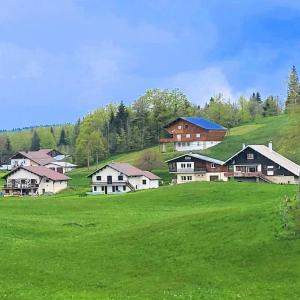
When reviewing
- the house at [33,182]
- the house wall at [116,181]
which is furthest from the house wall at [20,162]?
the house wall at [116,181]

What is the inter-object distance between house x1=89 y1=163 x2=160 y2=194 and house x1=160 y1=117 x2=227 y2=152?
42895 millimetres

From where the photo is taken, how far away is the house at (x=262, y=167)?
107125 millimetres

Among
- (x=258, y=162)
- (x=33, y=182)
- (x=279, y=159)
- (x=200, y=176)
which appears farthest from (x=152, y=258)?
(x=33, y=182)

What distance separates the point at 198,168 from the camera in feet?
404

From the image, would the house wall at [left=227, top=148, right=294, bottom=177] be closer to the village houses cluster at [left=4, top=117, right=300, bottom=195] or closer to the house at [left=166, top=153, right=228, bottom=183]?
the village houses cluster at [left=4, top=117, right=300, bottom=195]

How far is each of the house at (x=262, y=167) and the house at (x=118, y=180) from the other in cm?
1636

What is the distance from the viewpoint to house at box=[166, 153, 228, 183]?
399ft

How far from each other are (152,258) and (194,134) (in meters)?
123

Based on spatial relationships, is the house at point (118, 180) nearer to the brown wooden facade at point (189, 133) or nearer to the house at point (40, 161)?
the brown wooden facade at point (189, 133)

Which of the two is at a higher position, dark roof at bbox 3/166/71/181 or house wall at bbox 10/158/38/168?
house wall at bbox 10/158/38/168

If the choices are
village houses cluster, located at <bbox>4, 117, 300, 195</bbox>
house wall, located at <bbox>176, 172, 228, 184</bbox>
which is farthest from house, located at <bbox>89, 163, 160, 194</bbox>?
house wall, located at <bbox>176, 172, 228, 184</bbox>

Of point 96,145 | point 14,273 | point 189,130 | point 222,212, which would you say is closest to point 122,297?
point 14,273

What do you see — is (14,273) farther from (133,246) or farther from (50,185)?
(50,185)

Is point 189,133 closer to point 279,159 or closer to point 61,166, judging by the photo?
point 61,166
